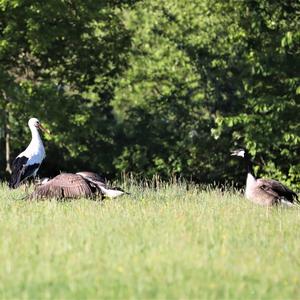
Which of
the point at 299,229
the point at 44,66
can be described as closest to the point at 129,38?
the point at 44,66

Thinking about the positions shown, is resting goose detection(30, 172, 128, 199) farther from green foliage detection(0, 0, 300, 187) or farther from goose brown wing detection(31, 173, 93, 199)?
green foliage detection(0, 0, 300, 187)

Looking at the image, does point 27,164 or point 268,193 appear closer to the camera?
point 268,193

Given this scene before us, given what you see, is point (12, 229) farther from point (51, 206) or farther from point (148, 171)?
point (148, 171)

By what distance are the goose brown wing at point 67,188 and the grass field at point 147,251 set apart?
1.33 ft

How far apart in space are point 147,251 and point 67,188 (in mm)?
5224

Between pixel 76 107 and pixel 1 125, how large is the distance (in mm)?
2620

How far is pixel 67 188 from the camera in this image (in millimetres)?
15445

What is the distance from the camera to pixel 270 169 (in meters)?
29.4

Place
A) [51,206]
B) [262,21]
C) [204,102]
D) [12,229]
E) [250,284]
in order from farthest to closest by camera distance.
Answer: [204,102], [262,21], [51,206], [12,229], [250,284]

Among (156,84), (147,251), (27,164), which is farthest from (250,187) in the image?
(156,84)

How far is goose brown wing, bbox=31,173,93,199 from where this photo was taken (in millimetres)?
15398

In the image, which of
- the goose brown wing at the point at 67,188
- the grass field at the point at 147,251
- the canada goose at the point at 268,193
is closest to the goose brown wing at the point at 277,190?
the canada goose at the point at 268,193

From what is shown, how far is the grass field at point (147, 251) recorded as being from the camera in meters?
8.84

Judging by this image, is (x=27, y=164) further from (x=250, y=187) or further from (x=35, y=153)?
(x=250, y=187)
